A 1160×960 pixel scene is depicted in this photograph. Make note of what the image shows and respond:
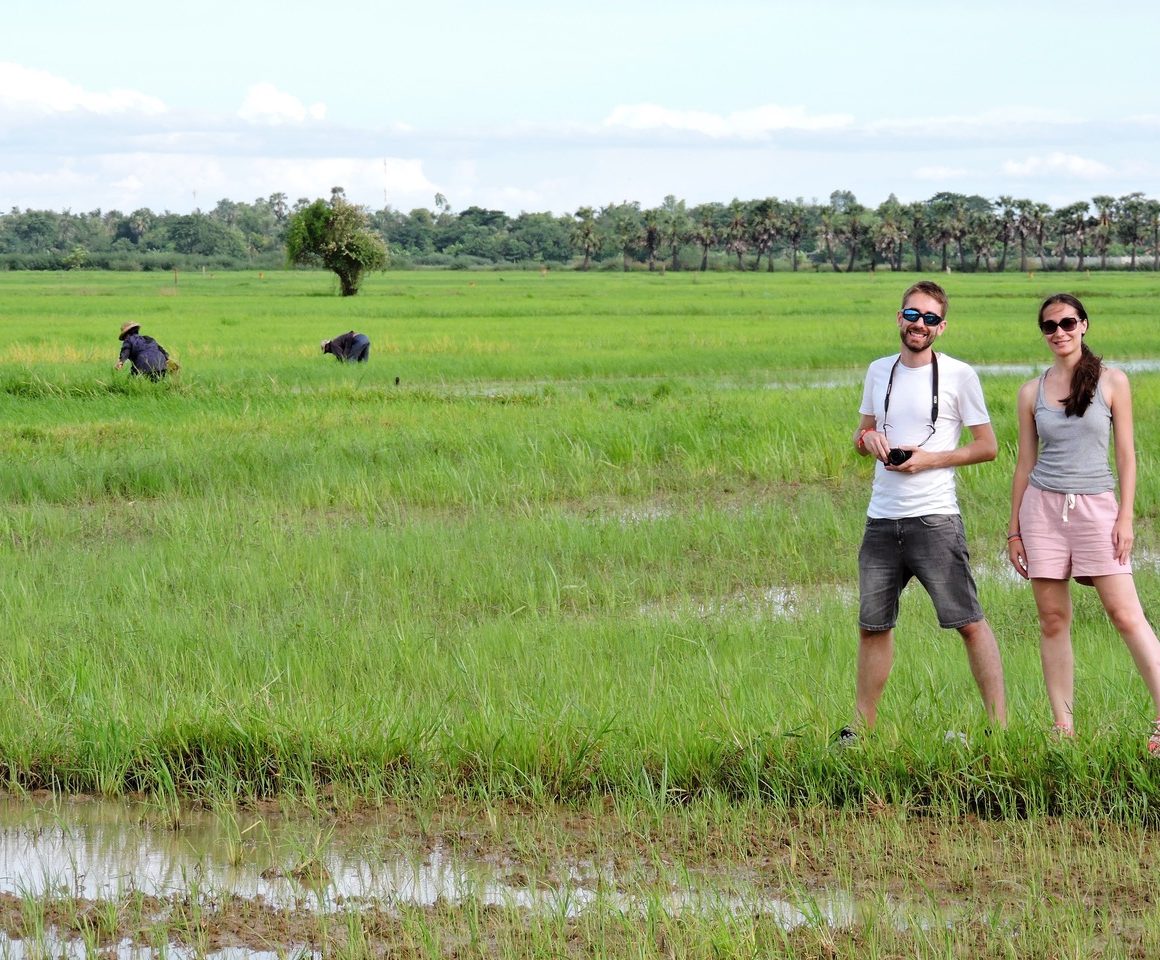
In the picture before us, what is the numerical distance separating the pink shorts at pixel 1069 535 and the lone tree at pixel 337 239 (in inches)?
1933

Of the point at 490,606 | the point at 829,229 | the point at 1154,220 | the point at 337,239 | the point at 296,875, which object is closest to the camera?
the point at 296,875

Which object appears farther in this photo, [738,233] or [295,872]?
[738,233]

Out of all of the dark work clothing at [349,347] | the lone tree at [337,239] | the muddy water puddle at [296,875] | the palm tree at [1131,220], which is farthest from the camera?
the palm tree at [1131,220]

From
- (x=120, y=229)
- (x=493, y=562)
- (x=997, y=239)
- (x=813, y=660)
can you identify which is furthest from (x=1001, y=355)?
(x=120, y=229)

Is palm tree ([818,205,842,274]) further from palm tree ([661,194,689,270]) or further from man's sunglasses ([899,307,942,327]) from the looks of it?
man's sunglasses ([899,307,942,327])

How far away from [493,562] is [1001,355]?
19319 mm

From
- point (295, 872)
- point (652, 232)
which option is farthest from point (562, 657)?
point (652, 232)

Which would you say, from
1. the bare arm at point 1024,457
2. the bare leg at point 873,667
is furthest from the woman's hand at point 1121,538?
the bare leg at point 873,667

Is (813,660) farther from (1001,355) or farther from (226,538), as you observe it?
(1001,355)

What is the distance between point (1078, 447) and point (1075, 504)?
0.61 feet

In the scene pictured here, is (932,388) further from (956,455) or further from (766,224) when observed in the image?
(766,224)

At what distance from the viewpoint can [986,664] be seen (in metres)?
4.74

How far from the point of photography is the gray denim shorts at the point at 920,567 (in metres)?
4.68

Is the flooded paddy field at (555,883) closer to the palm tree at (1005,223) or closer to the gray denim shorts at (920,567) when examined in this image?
the gray denim shorts at (920,567)
